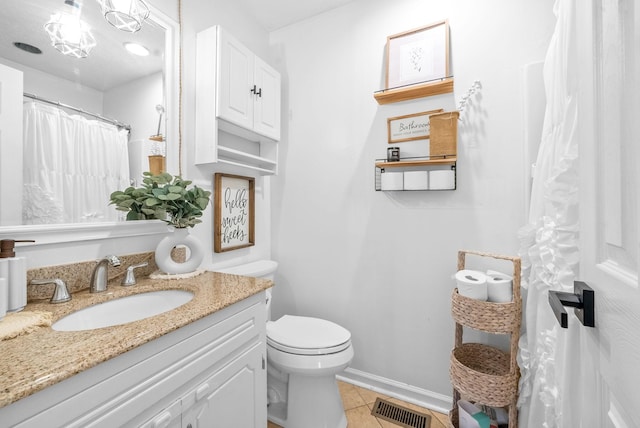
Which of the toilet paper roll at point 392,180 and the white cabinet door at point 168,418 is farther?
the toilet paper roll at point 392,180

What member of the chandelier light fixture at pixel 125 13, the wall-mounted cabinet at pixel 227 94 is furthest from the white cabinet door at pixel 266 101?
the chandelier light fixture at pixel 125 13

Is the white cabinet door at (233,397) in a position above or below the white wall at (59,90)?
below

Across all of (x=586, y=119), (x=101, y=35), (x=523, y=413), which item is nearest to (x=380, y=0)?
(x=101, y=35)

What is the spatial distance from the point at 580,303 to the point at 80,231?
154cm

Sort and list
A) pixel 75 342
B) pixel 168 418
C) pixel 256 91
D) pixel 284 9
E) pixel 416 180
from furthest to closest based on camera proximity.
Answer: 1. pixel 284 9
2. pixel 256 91
3. pixel 416 180
4. pixel 168 418
5. pixel 75 342

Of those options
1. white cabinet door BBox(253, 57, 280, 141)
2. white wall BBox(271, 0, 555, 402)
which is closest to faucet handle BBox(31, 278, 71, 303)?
white cabinet door BBox(253, 57, 280, 141)

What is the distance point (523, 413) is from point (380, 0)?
2.32 meters

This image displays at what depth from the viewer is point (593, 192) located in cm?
56

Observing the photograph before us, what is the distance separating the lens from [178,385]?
805 mm

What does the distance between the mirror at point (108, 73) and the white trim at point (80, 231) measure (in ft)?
0.07

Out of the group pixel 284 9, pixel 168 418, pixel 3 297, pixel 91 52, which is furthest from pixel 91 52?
pixel 168 418

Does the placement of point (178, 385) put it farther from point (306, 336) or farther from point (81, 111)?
point (81, 111)

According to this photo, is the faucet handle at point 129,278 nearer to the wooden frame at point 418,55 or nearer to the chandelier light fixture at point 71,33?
the chandelier light fixture at point 71,33

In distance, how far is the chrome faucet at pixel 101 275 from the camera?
107cm
